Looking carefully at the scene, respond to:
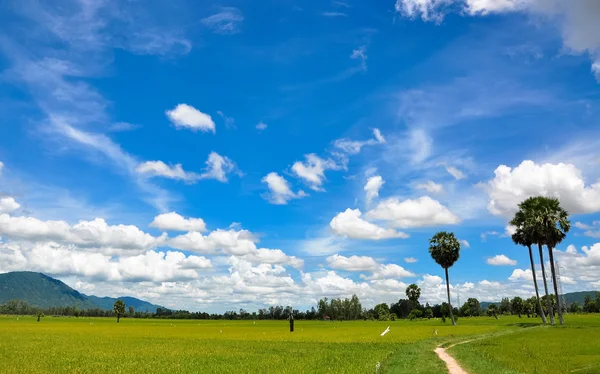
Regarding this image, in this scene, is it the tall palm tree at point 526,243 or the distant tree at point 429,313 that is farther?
the distant tree at point 429,313

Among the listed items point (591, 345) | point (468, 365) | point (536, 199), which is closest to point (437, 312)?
point (536, 199)

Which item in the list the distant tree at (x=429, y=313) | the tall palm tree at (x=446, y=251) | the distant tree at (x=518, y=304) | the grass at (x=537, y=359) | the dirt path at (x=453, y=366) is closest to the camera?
the dirt path at (x=453, y=366)

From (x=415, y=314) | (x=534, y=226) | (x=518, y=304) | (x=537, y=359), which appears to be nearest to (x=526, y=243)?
(x=534, y=226)

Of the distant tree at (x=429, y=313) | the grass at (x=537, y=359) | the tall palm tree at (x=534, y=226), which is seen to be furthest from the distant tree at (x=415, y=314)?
the grass at (x=537, y=359)

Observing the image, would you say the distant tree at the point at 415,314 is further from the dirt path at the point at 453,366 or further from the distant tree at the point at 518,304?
the dirt path at the point at 453,366

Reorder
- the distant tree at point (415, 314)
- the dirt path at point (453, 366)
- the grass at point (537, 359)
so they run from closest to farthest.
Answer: the dirt path at point (453, 366)
the grass at point (537, 359)
the distant tree at point (415, 314)

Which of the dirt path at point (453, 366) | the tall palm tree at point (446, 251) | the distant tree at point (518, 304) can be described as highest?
the tall palm tree at point (446, 251)

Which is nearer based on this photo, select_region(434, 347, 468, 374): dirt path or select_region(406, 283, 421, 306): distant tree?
select_region(434, 347, 468, 374): dirt path

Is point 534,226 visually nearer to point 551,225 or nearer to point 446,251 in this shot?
point 551,225

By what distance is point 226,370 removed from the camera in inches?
989

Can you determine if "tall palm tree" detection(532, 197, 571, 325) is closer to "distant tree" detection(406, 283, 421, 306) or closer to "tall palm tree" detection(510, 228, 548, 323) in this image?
"tall palm tree" detection(510, 228, 548, 323)

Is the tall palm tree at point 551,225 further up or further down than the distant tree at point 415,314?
further up

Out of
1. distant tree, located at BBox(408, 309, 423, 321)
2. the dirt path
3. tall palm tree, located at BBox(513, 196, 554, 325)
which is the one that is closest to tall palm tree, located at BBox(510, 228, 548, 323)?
→ tall palm tree, located at BBox(513, 196, 554, 325)

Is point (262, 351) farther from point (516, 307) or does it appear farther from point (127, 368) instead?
point (516, 307)
